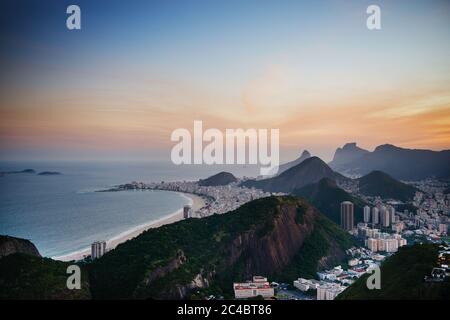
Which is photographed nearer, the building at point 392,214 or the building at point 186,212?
the building at point 186,212

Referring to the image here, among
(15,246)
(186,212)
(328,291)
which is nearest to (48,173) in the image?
(15,246)

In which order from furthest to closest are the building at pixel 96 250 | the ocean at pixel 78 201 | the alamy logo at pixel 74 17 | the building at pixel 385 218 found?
1. the building at pixel 385 218
2. the ocean at pixel 78 201
3. the building at pixel 96 250
4. the alamy logo at pixel 74 17

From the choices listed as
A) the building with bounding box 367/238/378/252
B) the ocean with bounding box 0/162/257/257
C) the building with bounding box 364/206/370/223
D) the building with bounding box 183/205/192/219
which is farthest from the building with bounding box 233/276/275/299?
the building with bounding box 364/206/370/223

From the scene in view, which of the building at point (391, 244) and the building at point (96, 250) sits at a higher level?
the building at point (96, 250)

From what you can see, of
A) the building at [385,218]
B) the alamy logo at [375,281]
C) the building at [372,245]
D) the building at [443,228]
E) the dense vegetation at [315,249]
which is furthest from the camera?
the building at [385,218]

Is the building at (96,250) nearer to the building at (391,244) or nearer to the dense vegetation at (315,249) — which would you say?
the dense vegetation at (315,249)

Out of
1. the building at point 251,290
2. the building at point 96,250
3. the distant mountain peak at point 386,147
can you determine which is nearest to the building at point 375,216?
the distant mountain peak at point 386,147
